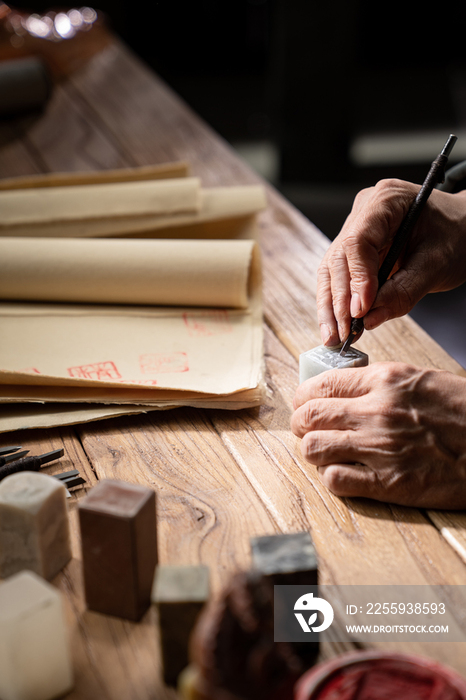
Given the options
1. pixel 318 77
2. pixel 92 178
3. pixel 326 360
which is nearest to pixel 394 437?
pixel 326 360

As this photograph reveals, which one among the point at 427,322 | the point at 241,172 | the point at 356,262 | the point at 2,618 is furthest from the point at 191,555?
the point at 427,322

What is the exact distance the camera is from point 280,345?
136 centimetres

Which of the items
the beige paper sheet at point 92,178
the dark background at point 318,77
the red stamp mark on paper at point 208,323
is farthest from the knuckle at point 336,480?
the dark background at point 318,77

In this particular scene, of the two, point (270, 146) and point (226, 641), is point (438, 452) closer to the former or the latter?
point (226, 641)

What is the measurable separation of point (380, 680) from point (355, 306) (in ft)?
2.16

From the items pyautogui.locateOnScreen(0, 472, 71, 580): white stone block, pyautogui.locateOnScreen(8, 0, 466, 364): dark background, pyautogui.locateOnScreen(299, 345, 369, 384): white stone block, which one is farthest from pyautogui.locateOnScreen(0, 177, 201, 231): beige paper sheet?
pyautogui.locateOnScreen(8, 0, 466, 364): dark background

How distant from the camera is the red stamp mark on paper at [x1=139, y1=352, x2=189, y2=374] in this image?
123 cm

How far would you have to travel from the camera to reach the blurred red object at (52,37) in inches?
111

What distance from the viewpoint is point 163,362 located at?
1261mm

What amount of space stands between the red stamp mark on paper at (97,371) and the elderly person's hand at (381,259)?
405mm

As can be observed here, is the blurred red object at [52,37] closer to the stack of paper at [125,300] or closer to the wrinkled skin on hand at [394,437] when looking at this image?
the stack of paper at [125,300]

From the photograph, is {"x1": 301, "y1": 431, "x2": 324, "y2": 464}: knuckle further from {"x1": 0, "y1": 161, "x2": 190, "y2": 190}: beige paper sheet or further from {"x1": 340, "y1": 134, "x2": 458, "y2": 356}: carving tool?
{"x1": 0, "y1": 161, "x2": 190, "y2": 190}: beige paper sheet

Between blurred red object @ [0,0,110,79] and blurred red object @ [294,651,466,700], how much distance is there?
2.87 metres

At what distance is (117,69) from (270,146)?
2195mm
